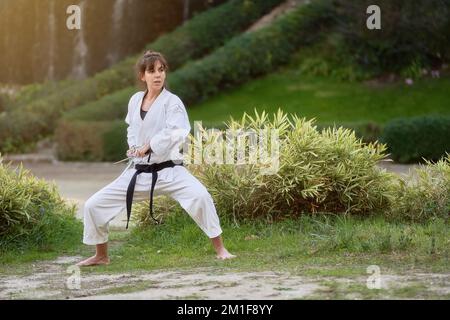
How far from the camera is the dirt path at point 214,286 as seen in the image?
605 cm

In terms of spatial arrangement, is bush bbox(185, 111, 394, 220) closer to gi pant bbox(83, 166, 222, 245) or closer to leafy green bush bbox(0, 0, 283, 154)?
gi pant bbox(83, 166, 222, 245)

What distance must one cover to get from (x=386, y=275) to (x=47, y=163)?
15109 millimetres

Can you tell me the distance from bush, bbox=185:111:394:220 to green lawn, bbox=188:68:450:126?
37.7 ft

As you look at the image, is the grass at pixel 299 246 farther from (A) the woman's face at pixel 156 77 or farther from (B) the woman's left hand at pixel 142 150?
(A) the woman's face at pixel 156 77

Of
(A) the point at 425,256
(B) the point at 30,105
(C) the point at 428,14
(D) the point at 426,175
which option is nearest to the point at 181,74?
(B) the point at 30,105

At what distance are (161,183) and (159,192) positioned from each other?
0.41 feet

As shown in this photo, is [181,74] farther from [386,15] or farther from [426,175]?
[426,175]

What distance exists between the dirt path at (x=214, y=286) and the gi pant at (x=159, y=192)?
44 cm

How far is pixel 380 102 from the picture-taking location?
22.5 meters

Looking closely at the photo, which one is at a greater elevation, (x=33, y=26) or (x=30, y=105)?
(x=33, y=26)

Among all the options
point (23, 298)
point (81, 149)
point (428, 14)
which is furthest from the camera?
point (428, 14)
